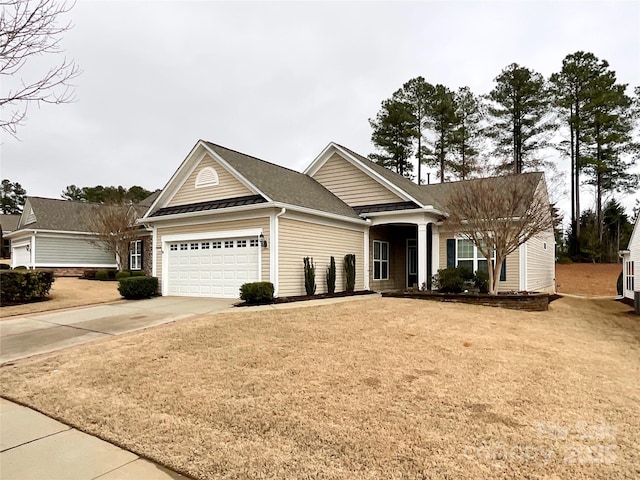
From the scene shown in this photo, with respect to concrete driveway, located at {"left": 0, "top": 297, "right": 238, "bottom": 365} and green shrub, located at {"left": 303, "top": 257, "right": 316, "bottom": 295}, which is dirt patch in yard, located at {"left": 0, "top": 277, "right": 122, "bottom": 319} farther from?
green shrub, located at {"left": 303, "top": 257, "right": 316, "bottom": 295}

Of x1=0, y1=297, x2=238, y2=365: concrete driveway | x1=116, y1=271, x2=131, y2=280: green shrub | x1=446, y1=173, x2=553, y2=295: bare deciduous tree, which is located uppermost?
x1=446, y1=173, x2=553, y2=295: bare deciduous tree

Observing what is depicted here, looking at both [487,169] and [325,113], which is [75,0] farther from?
[325,113]

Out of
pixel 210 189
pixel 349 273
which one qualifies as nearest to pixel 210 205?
pixel 210 189

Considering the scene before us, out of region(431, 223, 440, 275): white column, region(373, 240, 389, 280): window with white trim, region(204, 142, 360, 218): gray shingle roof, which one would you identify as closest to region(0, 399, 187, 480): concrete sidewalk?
region(204, 142, 360, 218): gray shingle roof

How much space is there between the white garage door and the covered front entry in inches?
248

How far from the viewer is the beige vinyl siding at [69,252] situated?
2564 cm

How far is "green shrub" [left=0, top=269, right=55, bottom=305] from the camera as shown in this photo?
45.0 ft

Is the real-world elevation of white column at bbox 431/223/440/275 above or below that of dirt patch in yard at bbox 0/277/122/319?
above

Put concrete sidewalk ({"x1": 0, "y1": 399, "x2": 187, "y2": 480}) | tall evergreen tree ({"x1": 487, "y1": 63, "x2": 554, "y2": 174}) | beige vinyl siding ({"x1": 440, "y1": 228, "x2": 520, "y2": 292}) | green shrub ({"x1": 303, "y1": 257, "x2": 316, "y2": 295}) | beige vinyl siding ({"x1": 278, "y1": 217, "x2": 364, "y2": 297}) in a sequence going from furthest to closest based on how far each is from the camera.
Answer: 1. tall evergreen tree ({"x1": 487, "y1": 63, "x2": 554, "y2": 174})
2. beige vinyl siding ({"x1": 440, "y1": 228, "x2": 520, "y2": 292})
3. green shrub ({"x1": 303, "y1": 257, "x2": 316, "y2": 295})
4. beige vinyl siding ({"x1": 278, "y1": 217, "x2": 364, "y2": 297})
5. concrete sidewalk ({"x1": 0, "y1": 399, "x2": 187, "y2": 480})

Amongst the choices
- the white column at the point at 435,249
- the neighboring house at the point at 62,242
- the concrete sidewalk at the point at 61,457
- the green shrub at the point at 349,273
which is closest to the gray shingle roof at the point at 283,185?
the green shrub at the point at 349,273

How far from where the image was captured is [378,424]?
13.1 feet

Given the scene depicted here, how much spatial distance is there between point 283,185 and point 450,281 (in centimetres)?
705

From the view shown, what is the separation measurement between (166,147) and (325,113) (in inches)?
482

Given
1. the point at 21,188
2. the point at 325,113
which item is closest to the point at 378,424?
the point at 325,113
